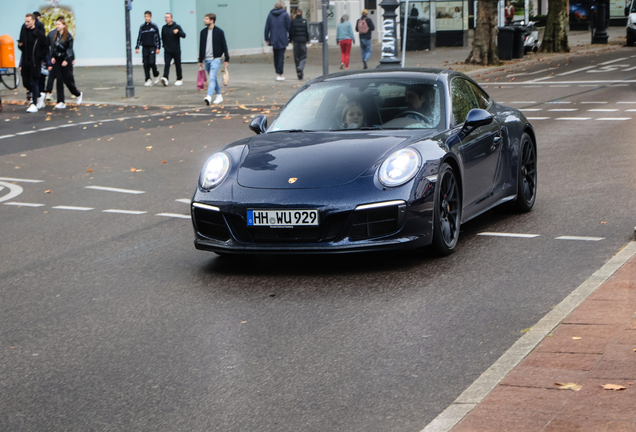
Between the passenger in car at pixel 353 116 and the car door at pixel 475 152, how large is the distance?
714mm

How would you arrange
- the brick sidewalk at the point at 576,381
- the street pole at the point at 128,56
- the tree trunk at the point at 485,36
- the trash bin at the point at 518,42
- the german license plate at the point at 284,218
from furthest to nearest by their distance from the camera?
the trash bin at the point at 518,42 < the tree trunk at the point at 485,36 < the street pole at the point at 128,56 < the german license plate at the point at 284,218 < the brick sidewalk at the point at 576,381

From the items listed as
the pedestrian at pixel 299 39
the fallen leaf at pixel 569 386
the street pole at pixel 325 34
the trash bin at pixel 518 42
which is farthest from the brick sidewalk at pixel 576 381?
the trash bin at pixel 518 42

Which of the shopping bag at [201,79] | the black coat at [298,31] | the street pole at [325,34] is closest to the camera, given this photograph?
the street pole at [325,34]

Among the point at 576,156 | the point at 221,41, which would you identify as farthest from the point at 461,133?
the point at 221,41

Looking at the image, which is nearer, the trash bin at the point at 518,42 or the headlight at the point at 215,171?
the headlight at the point at 215,171

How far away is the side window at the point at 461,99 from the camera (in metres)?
7.55

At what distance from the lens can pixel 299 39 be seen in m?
26.4

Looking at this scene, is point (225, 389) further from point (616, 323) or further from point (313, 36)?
point (313, 36)

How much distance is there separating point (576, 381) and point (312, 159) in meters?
2.96

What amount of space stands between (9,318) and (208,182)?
5.59ft

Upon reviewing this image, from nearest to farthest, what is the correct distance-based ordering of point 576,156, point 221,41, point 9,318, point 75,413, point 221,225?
point 75,413, point 9,318, point 221,225, point 576,156, point 221,41

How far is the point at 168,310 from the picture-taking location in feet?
18.9

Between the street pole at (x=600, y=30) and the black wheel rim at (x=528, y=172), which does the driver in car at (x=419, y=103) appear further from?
the street pole at (x=600, y=30)

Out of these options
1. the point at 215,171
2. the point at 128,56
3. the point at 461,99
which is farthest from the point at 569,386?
the point at 128,56
